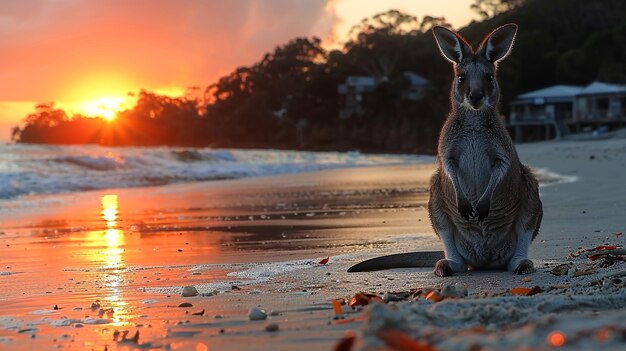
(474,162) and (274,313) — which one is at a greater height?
(474,162)

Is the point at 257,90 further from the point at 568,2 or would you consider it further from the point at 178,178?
the point at 178,178

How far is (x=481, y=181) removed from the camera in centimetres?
507

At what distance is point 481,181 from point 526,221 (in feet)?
1.15

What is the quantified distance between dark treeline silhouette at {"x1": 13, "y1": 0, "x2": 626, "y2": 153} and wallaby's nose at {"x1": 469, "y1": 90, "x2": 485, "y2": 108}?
169ft

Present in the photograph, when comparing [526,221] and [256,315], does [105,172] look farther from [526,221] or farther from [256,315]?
[256,315]

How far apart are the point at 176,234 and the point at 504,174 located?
3888mm

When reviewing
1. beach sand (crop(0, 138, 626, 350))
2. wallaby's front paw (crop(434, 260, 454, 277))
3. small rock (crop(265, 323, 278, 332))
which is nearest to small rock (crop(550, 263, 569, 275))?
beach sand (crop(0, 138, 626, 350))

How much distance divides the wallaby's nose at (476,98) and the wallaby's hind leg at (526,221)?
1.94ft

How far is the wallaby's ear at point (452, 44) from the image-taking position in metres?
5.00

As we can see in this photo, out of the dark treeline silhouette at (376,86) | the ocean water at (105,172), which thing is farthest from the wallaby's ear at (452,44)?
the dark treeline silhouette at (376,86)

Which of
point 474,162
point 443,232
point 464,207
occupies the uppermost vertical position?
point 474,162

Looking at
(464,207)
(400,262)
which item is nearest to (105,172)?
(400,262)

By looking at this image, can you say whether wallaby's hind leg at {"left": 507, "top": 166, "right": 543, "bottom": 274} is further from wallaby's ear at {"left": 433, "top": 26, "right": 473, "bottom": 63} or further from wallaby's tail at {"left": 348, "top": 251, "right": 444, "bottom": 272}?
wallaby's ear at {"left": 433, "top": 26, "right": 473, "bottom": 63}

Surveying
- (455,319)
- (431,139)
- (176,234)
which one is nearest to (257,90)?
(431,139)
